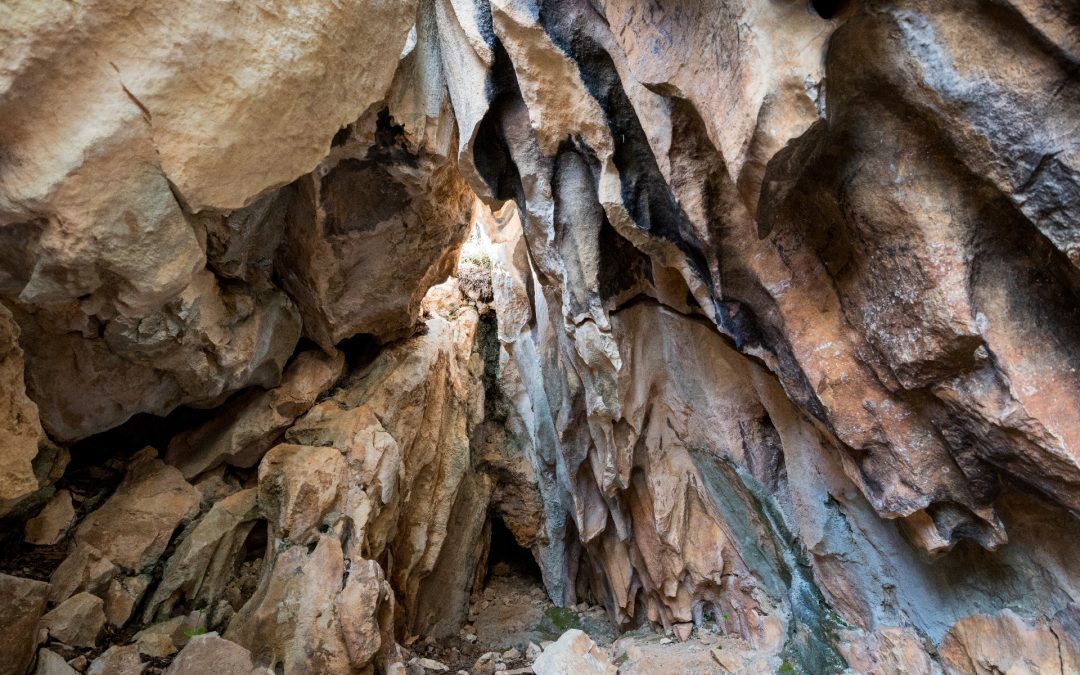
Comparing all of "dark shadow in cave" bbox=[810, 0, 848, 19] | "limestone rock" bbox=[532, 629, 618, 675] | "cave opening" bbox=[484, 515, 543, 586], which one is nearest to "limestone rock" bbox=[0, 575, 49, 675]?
"limestone rock" bbox=[532, 629, 618, 675]

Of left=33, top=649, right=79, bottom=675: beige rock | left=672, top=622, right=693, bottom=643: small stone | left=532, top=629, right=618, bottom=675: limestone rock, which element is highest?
left=672, top=622, right=693, bottom=643: small stone

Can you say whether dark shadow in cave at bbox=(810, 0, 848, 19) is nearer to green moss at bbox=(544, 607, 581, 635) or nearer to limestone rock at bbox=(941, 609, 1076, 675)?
limestone rock at bbox=(941, 609, 1076, 675)

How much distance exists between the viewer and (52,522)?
5.41 metres

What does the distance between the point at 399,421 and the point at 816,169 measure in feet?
19.5

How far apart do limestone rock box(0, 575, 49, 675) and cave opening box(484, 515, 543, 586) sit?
273 inches

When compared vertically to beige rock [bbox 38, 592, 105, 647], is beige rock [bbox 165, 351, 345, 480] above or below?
above

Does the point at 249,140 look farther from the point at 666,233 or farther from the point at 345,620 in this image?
the point at 345,620

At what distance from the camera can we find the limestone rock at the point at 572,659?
217 inches

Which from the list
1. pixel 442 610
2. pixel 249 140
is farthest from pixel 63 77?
pixel 442 610

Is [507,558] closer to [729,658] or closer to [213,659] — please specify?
[729,658]

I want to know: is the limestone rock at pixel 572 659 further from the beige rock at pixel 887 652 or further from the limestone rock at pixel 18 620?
the limestone rock at pixel 18 620

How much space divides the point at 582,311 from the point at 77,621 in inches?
208

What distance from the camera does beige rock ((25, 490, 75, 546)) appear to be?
17.3 feet

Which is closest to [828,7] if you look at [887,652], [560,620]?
[887,652]
